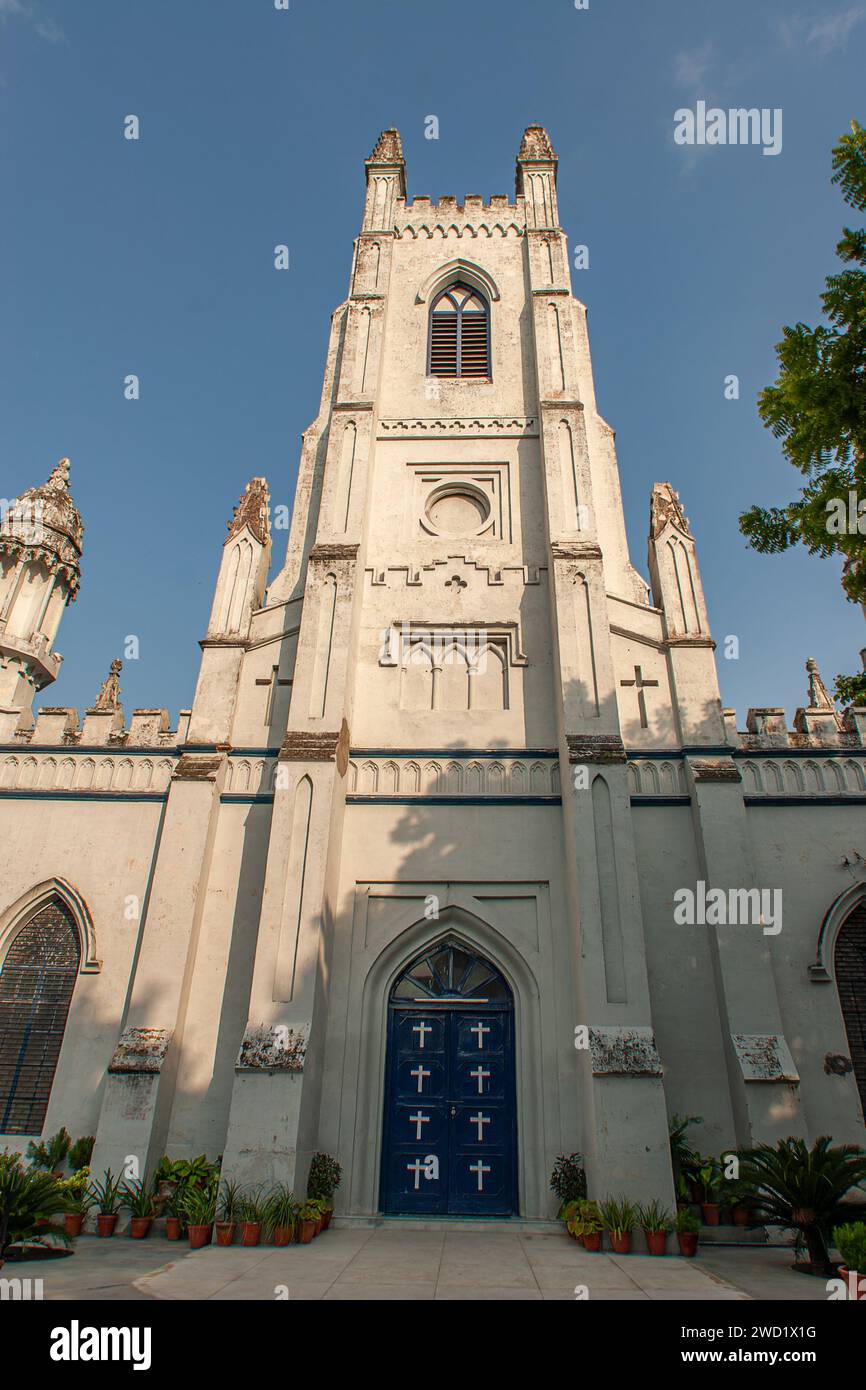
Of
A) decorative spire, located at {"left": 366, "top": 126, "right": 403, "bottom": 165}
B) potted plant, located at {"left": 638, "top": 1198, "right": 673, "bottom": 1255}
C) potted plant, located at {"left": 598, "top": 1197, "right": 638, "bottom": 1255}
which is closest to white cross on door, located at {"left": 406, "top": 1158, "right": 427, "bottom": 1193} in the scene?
potted plant, located at {"left": 598, "top": 1197, "right": 638, "bottom": 1255}

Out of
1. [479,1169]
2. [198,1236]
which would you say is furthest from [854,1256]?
[198,1236]

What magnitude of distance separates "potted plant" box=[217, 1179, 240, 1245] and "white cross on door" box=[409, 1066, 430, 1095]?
114 inches

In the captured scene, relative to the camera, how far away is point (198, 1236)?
906 cm

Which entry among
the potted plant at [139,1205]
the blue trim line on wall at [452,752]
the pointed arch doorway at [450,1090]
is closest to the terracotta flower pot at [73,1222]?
the potted plant at [139,1205]

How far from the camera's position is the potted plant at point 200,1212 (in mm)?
9062

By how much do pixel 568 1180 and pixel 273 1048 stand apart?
4.13m

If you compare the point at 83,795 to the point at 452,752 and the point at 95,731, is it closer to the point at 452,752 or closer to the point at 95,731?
the point at 95,731

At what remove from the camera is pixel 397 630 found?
15.2 metres

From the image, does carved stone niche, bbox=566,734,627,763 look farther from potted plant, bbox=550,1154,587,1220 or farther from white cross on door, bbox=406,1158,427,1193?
white cross on door, bbox=406,1158,427,1193

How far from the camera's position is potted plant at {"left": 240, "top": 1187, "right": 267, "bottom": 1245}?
8.98 m
